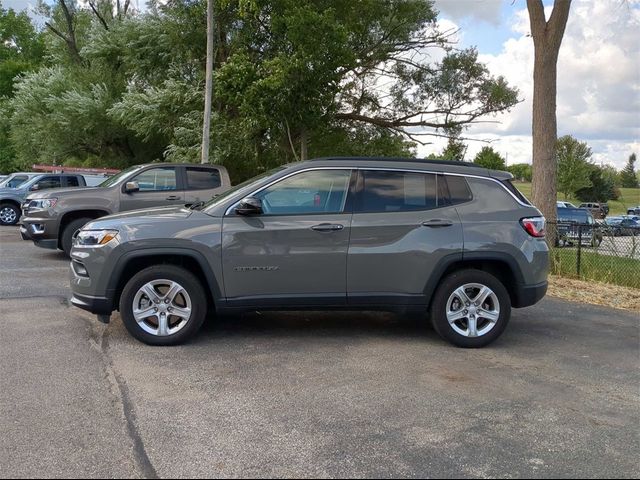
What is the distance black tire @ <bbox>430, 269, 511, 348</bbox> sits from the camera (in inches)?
220

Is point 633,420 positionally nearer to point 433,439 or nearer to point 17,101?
point 433,439

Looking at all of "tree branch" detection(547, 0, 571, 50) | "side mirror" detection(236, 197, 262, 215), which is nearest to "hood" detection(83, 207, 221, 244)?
"side mirror" detection(236, 197, 262, 215)

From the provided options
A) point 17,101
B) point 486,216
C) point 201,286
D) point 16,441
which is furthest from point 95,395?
point 17,101

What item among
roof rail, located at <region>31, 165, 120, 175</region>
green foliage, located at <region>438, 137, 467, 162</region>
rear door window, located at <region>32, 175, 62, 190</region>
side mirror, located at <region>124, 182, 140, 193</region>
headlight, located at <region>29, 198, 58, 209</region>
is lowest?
headlight, located at <region>29, 198, 58, 209</region>

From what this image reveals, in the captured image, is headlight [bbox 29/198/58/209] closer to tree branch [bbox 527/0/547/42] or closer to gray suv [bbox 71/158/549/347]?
gray suv [bbox 71/158/549/347]

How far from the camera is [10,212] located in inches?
717

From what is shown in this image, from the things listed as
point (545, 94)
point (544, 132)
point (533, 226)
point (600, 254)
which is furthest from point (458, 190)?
point (545, 94)

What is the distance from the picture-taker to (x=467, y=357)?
5379 millimetres

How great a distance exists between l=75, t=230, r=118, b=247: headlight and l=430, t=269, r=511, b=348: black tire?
3.15m

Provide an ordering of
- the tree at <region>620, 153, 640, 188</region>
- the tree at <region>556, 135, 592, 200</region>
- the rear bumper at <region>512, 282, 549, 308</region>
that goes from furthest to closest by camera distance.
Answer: the tree at <region>620, 153, 640, 188</region> < the tree at <region>556, 135, 592, 200</region> < the rear bumper at <region>512, 282, 549, 308</region>

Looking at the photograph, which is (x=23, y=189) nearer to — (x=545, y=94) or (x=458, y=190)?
(x=545, y=94)

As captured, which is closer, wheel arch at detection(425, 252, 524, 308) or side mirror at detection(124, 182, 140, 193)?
wheel arch at detection(425, 252, 524, 308)

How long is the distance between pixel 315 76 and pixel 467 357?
40.3 feet

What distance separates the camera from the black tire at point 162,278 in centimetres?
534
